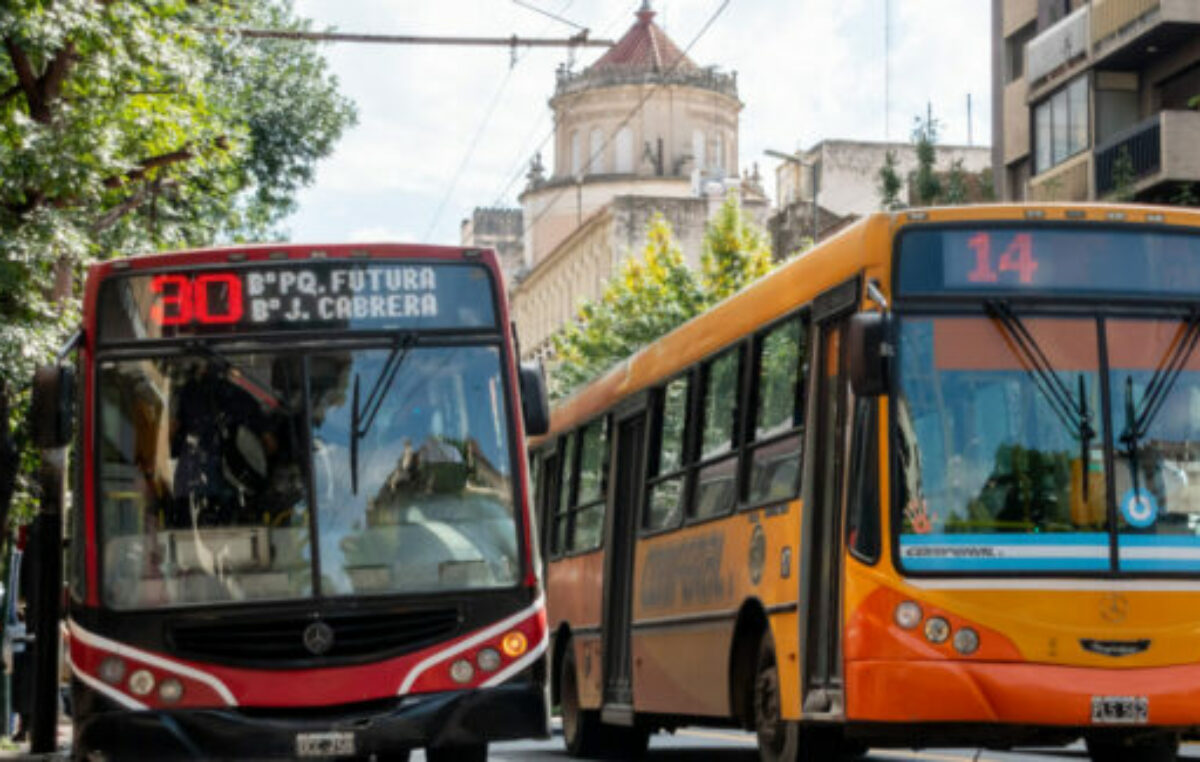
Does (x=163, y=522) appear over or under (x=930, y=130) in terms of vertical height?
under

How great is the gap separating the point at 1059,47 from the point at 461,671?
3267 cm

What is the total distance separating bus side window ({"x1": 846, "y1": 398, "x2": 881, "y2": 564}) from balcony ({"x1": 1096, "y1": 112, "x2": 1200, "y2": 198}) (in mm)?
27708

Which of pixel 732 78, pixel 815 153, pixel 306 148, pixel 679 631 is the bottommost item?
pixel 679 631

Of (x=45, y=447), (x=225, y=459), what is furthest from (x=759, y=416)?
(x=45, y=447)

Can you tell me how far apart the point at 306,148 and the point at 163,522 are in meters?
26.5

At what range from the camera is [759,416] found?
15.3 meters

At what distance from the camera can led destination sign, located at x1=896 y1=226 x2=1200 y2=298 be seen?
13008 millimetres

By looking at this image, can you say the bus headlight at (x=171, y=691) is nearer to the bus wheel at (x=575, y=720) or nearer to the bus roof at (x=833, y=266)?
the bus roof at (x=833, y=266)

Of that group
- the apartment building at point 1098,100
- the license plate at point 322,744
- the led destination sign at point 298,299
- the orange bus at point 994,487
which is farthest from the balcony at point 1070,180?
the license plate at point 322,744

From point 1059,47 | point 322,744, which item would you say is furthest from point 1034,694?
point 1059,47

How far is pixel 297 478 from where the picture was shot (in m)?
13.6

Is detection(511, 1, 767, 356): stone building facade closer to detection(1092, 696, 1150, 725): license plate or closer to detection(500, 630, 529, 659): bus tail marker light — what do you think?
detection(500, 630, 529, 659): bus tail marker light

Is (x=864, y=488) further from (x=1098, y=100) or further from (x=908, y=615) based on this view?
(x=1098, y=100)

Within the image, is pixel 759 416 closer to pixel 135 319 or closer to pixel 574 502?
pixel 135 319
